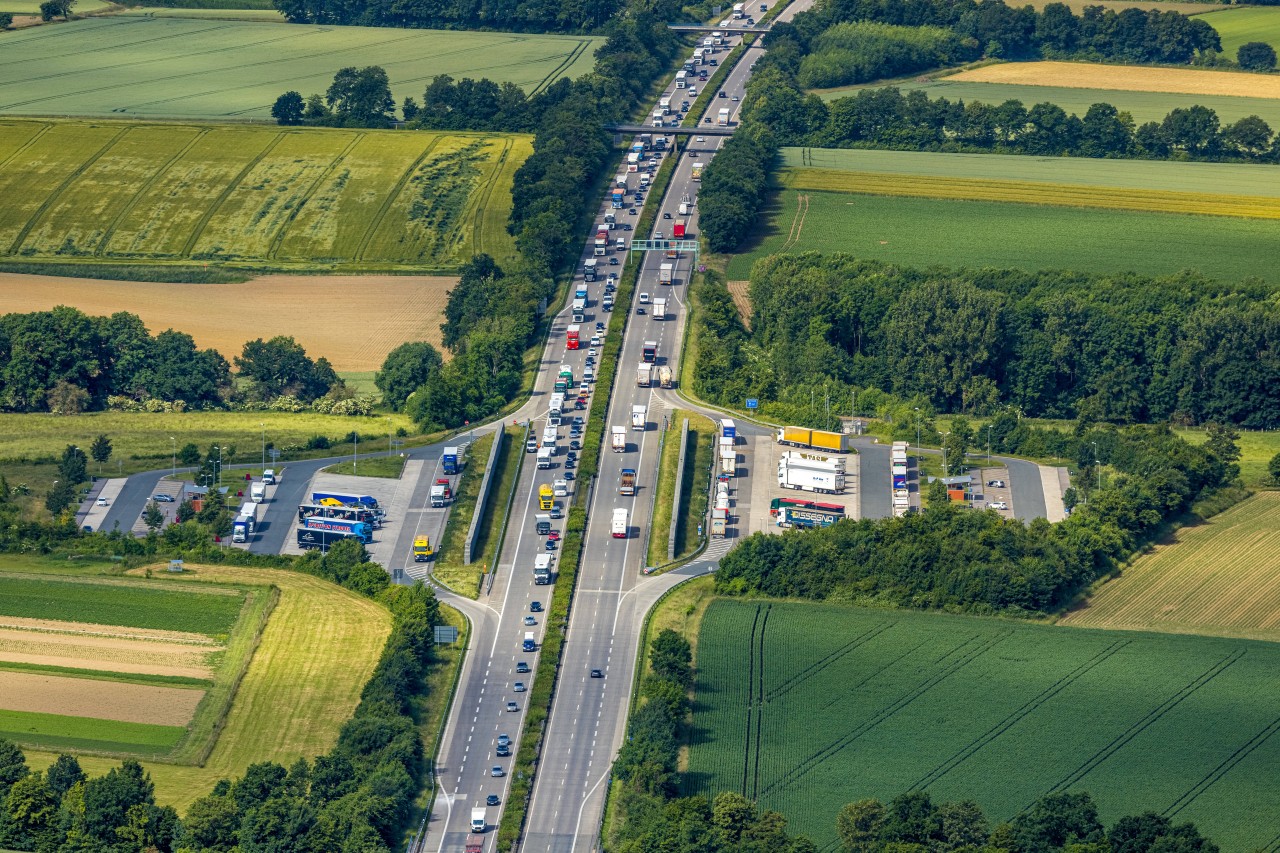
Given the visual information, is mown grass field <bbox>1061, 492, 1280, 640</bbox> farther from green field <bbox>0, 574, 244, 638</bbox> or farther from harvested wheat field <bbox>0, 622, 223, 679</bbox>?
harvested wheat field <bbox>0, 622, 223, 679</bbox>

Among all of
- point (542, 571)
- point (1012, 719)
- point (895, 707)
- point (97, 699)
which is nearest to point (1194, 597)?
point (1012, 719)

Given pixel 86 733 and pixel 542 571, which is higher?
pixel 86 733

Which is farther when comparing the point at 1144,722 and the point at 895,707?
the point at 895,707

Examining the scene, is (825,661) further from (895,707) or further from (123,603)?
(123,603)

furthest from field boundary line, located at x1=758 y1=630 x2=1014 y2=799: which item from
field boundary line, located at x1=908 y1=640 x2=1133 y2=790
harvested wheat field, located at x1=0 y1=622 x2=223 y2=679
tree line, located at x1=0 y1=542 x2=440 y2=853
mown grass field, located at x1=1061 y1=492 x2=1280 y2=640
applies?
harvested wheat field, located at x1=0 y1=622 x2=223 y2=679

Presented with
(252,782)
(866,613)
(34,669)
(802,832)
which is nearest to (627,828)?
(802,832)

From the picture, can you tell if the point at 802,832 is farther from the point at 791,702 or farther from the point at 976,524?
the point at 976,524
